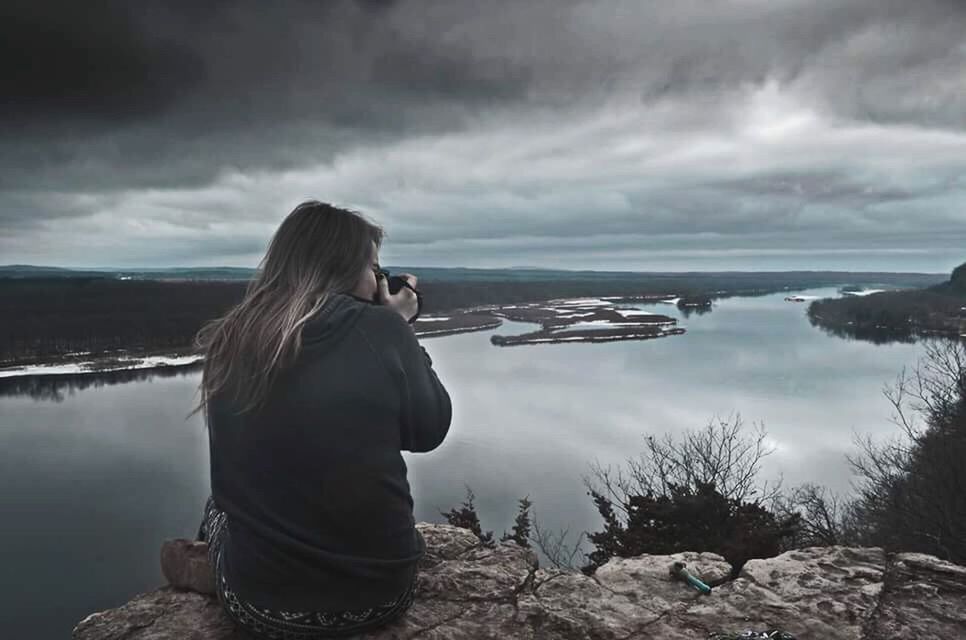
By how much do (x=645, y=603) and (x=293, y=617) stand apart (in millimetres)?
1205

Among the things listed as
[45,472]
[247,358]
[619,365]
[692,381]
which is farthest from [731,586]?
[619,365]

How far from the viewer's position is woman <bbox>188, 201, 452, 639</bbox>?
1216mm

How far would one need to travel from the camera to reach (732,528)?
549cm

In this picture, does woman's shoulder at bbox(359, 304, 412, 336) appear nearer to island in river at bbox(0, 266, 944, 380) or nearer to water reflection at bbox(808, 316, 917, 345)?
island in river at bbox(0, 266, 944, 380)

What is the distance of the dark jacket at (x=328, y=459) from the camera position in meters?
1.21

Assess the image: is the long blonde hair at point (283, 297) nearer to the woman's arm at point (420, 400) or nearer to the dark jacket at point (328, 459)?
the dark jacket at point (328, 459)

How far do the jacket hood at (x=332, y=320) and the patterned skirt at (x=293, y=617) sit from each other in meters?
0.63

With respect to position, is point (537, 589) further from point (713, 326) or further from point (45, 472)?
point (713, 326)

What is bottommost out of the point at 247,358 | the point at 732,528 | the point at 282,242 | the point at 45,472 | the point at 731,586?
the point at 45,472

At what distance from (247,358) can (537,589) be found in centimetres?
136

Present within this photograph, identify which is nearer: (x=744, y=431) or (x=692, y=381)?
(x=744, y=431)

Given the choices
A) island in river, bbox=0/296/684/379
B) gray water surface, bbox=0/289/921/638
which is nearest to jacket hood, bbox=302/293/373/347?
gray water surface, bbox=0/289/921/638

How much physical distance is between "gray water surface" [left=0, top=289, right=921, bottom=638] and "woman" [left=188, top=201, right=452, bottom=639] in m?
10.9

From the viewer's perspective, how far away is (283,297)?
52.3 inches
